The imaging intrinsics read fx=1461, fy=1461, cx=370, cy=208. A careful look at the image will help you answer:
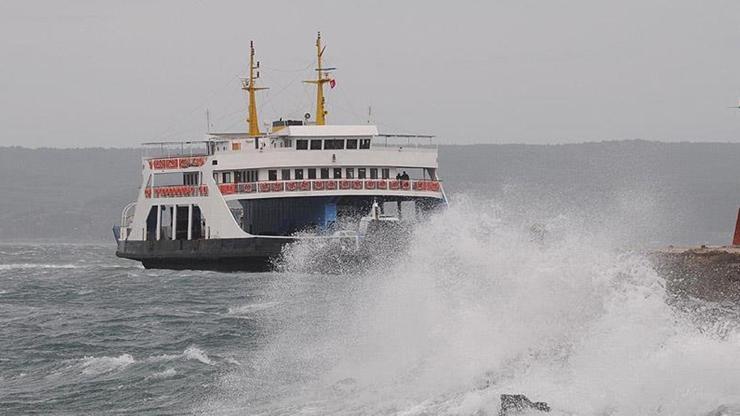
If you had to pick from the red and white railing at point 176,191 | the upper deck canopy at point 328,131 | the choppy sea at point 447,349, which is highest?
the upper deck canopy at point 328,131

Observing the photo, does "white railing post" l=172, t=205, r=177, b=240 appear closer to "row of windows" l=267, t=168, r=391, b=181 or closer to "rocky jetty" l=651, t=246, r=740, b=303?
"row of windows" l=267, t=168, r=391, b=181

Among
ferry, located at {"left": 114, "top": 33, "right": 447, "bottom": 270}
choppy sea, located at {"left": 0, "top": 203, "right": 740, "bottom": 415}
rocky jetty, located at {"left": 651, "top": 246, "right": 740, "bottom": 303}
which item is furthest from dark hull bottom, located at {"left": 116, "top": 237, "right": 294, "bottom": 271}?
rocky jetty, located at {"left": 651, "top": 246, "right": 740, "bottom": 303}

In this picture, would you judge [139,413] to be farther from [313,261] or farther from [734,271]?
[313,261]

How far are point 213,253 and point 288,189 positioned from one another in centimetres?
424

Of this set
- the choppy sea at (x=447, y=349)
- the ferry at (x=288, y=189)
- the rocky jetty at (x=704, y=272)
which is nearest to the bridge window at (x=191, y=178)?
the ferry at (x=288, y=189)

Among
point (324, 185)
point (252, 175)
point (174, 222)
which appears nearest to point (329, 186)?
point (324, 185)

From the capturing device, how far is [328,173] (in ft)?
200

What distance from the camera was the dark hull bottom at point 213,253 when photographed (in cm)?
5900

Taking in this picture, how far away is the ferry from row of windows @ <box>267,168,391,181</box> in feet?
0.14

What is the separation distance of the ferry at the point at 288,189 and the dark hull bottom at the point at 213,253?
4 cm

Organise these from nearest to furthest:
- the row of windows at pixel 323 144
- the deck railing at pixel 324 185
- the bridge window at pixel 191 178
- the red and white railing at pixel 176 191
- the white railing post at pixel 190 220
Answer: the deck railing at pixel 324 185 < the row of windows at pixel 323 144 < the red and white railing at pixel 176 191 < the white railing post at pixel 190 220 < the bridge window at pixel 191 178

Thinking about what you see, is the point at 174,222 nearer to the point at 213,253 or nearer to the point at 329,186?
the point at 213,253

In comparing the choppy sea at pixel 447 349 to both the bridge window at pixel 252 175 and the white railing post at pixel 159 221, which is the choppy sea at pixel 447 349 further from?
the white railing post at pixel 159 221

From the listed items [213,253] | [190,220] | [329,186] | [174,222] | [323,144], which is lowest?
[213,253]
